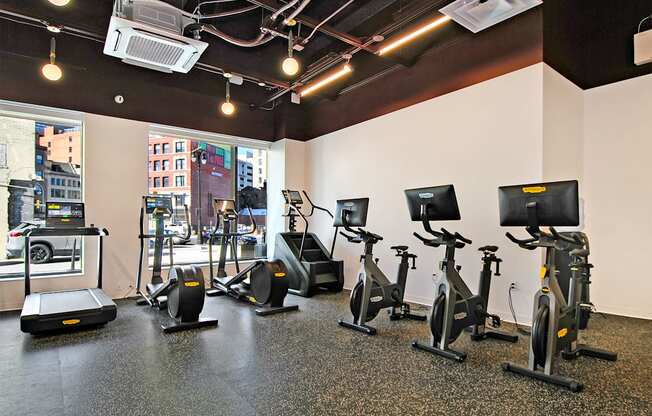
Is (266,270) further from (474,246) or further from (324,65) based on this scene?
(324,65)

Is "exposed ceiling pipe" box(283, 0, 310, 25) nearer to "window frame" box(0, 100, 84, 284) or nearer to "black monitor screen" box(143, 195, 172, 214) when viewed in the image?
"black monitor screen" box(143, 195, 172, 214)

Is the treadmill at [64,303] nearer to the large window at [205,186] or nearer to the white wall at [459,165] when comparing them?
the large window at [205,186]

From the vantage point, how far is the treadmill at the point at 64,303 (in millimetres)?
3855

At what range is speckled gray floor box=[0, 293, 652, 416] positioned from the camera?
244 cm

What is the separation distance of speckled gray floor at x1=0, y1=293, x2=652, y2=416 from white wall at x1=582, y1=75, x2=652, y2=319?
0.70 meters

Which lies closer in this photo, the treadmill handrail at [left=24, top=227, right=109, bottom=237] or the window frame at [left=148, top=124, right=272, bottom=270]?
the treadmill handrail at [left=24, top=227, right=109, bottom=237]

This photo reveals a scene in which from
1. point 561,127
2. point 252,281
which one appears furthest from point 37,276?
point 561,127

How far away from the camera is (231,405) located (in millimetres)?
2453

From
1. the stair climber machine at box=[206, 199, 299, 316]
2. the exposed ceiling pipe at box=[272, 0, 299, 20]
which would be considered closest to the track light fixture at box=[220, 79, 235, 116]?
the stair climber machine at box=[206, 199, 299, 316]

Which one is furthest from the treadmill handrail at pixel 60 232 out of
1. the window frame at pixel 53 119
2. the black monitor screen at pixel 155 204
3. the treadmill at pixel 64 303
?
the window frame at pixel 53 119

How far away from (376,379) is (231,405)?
1.09m

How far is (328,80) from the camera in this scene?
6145 millimetres

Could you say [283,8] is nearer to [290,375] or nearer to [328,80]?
[328,80]

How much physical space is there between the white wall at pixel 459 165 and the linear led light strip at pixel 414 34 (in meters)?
0.93
